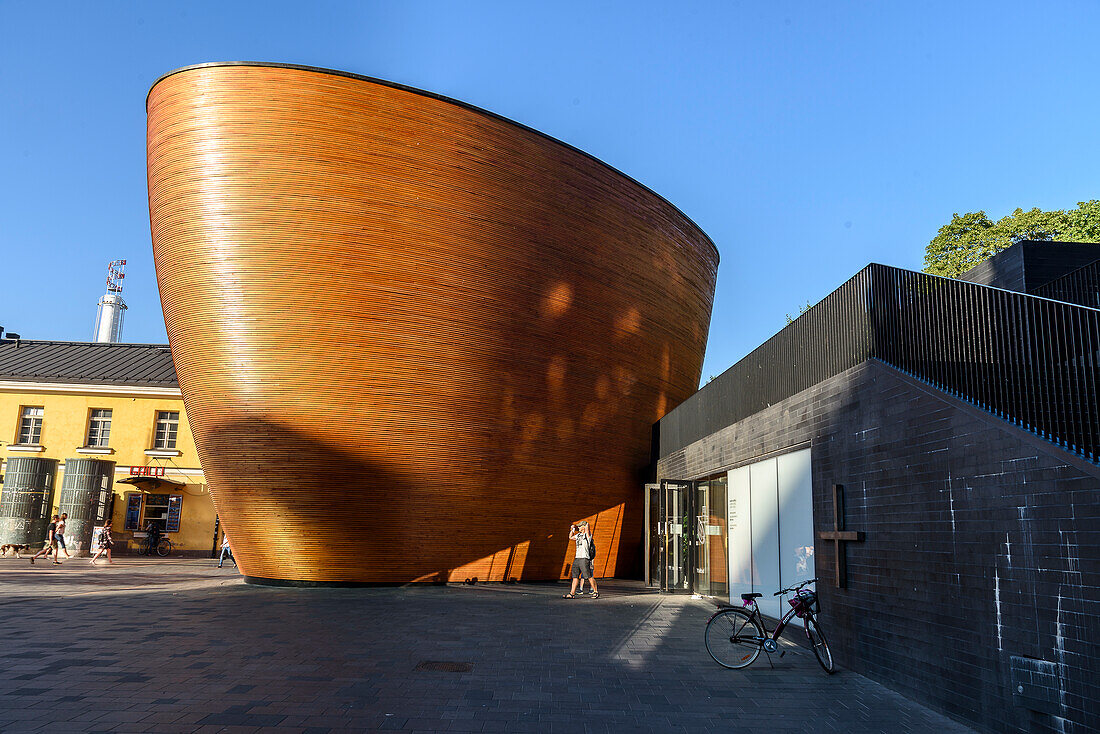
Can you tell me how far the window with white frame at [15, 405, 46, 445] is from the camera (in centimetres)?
3097

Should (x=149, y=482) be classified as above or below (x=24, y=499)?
above

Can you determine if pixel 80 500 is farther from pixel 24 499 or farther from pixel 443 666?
pixel 443 666

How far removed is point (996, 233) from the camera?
24.4m

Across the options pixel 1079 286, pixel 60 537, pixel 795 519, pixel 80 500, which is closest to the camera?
pixel 795 519

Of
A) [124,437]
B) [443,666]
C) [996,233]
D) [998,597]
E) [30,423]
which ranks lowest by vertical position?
[443,666]

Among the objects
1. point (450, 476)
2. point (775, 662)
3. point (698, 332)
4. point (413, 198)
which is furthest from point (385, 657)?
point (698, 332)

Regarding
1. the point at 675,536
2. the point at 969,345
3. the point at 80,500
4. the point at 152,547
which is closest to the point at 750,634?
the point at 969,345

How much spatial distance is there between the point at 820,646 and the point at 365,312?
11311 mm

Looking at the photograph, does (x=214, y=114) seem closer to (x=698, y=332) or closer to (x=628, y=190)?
(x=628, y=190)

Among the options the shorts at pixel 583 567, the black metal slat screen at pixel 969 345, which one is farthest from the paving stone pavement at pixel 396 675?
the black metal slat screen at pixel 969 345

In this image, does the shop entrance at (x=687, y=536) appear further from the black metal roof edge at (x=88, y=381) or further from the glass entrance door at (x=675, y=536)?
the black metal roof edge at (x=88, y=381)

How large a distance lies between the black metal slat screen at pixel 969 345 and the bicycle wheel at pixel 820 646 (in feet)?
9.14

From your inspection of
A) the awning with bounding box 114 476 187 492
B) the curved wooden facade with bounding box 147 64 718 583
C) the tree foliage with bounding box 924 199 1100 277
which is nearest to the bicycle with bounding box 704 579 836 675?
the curved wooden facade with bounding box 147 64 718 583

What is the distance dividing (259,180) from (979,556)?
1474cm
